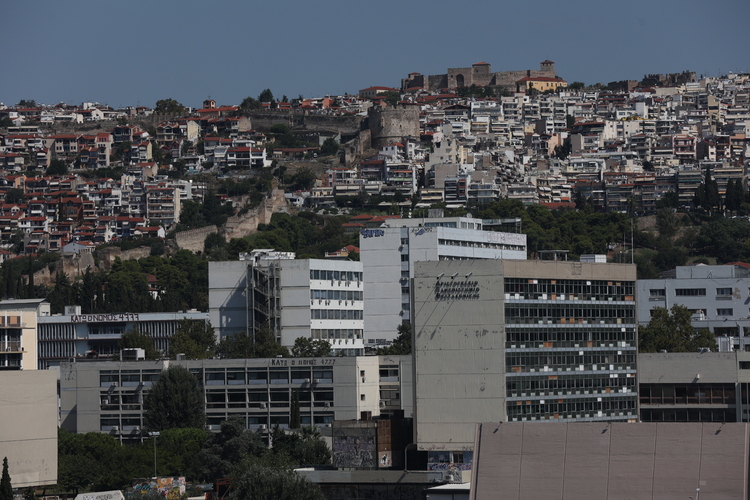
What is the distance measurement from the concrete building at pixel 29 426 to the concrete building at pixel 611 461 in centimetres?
1827

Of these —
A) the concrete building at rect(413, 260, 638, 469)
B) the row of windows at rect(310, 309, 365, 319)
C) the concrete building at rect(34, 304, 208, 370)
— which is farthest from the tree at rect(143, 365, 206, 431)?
the concrete building at rect(34, 304, 208, 370)

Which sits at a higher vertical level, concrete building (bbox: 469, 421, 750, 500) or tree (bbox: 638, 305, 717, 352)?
tree (bbox: 638, 305, 717, 352)

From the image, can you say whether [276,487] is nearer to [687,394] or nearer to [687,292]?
[687,394]

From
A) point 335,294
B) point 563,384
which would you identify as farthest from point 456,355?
point 335,294

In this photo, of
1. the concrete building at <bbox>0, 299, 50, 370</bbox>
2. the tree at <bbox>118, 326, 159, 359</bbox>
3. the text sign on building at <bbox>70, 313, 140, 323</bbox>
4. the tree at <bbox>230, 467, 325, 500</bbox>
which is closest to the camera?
the tree at <bbox>230, 467, 325, 500</bbox>

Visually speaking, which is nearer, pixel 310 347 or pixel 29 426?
pixel 29 426

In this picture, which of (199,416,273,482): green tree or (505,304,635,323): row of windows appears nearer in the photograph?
(505,304,635,323): row of windows

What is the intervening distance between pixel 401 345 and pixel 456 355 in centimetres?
2979

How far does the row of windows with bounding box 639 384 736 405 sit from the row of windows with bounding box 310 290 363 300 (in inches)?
1093

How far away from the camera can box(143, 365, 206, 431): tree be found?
6875 cm

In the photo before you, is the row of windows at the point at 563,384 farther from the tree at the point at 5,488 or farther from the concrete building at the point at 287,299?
the concrete building at the point at 287,299

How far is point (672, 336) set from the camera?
81188 mm

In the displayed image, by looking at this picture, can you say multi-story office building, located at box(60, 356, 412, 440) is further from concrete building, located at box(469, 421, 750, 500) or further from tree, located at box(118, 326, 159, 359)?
concrete building, located at box(469, 421, 750, 500)

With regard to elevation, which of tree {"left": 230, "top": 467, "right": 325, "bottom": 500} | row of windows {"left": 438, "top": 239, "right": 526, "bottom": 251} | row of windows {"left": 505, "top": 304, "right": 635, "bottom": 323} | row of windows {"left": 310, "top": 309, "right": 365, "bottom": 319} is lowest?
tree {"left": 230, "top": 467, "right": 325, "bottom": 500}
